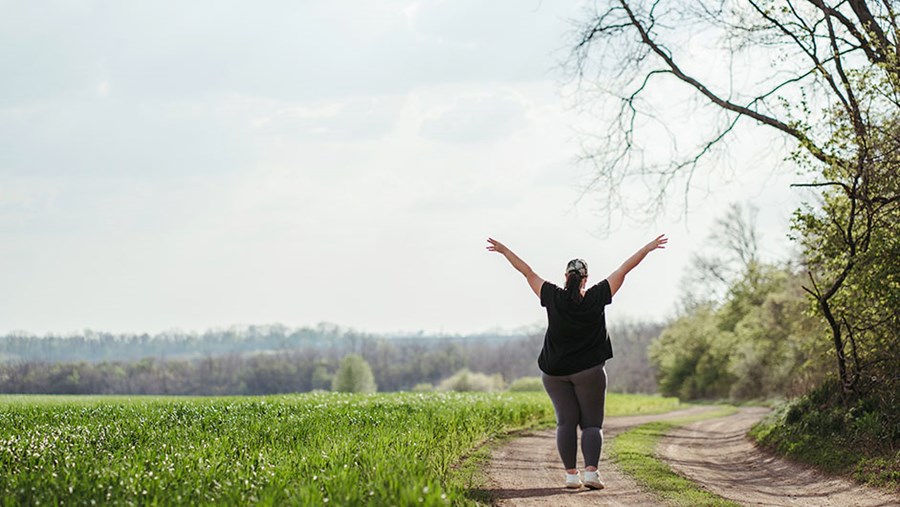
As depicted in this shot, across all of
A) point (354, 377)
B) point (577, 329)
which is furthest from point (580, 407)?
point (354, 377)

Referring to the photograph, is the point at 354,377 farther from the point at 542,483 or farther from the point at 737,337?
the point at 542,483

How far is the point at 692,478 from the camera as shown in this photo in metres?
13.5

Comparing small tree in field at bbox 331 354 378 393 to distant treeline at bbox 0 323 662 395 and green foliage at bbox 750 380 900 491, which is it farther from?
green foliage at bbox 750 380 900 491

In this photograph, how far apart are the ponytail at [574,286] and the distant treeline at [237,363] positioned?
61.1 meters

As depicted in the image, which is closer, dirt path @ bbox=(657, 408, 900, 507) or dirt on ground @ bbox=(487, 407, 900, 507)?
dirt on ground @ bbox=(487, 407, 900, 507)

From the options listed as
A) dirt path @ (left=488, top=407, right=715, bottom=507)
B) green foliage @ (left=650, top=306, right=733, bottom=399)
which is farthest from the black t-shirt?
green foliage @ (left=650, top=306, right=733, bottom=399)

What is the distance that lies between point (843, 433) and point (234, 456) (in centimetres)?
1149

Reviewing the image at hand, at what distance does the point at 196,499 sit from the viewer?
25.2ft

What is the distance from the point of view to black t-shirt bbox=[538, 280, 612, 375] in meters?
10.5

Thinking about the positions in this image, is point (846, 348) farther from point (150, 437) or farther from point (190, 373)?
point (190, 373)

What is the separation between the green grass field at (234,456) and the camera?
7.64m

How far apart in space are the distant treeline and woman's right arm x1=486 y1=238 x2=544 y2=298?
60.5 meters

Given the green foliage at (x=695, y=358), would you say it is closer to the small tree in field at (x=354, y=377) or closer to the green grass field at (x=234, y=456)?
the small tree in field at (x=354, y=377)

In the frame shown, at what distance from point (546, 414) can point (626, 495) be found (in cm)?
1428
